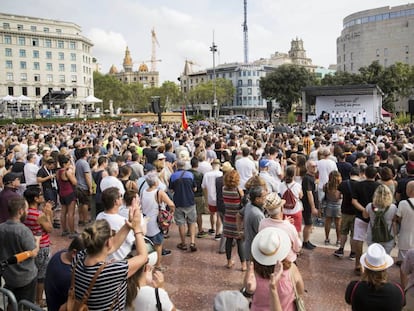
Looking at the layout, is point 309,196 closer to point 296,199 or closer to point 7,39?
point 296,199

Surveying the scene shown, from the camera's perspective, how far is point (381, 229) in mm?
5082

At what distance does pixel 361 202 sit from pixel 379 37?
80244 mm

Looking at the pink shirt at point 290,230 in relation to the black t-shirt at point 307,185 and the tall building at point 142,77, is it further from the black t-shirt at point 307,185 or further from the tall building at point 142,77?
the tall building at point 142,77

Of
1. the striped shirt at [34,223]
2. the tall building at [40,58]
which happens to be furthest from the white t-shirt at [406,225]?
the tall building at [40,58]

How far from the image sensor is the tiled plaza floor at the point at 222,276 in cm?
509

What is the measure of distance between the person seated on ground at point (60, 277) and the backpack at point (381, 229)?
3890mm

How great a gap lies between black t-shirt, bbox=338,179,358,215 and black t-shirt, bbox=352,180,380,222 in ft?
0.35

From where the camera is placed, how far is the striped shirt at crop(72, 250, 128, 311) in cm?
263

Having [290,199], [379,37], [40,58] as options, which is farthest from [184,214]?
[40,58]

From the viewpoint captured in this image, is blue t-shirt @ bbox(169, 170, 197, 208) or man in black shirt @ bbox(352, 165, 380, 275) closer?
man in black shirt @ bbox(352, 165, 380, 275)

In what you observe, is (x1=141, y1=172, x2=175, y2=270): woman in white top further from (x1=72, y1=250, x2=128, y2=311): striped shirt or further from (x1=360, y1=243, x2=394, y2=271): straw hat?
(x1=360, y1=243, x2=394, y2=271): straw hat

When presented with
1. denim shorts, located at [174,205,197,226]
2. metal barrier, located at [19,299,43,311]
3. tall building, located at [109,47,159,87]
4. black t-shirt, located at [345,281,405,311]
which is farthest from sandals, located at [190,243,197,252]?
tall building, located at [109,47,159,87]

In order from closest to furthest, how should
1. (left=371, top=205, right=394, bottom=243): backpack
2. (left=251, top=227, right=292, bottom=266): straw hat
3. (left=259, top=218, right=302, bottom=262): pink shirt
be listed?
(left=251, top=227, right=292, bottom=266): straw hat
(left=259, top=218, right=302, bottom=262): pink shirt
(left=371, top=205, right=394, bottom=243): backpack

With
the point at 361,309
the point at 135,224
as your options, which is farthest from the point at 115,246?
the point at 361,309
